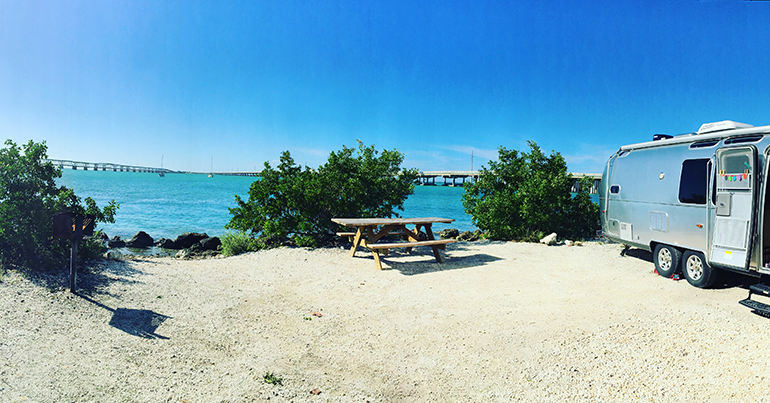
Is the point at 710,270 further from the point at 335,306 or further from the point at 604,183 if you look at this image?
the point at 335,306

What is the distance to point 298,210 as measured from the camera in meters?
11.6

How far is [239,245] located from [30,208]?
17.7 ft

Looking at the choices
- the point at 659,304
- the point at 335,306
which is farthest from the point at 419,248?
the point at 659,304

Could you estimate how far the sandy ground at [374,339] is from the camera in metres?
4.14

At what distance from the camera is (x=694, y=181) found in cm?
762

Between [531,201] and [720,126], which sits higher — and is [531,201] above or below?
below

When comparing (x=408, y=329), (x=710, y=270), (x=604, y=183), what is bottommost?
(x=408, y=329)

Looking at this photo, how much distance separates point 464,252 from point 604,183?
3.93m

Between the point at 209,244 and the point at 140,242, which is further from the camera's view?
the point at 140,242

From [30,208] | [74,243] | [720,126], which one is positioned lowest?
[74,243]

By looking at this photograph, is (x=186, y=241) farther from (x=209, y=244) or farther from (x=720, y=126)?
(x=720, y=126)

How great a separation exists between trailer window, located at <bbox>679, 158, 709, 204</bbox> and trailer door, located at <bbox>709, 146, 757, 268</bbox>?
0.29 metres

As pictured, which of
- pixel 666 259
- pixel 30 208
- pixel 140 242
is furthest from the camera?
pixel 140 242

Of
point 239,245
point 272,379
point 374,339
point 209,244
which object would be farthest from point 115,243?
point 272,379
